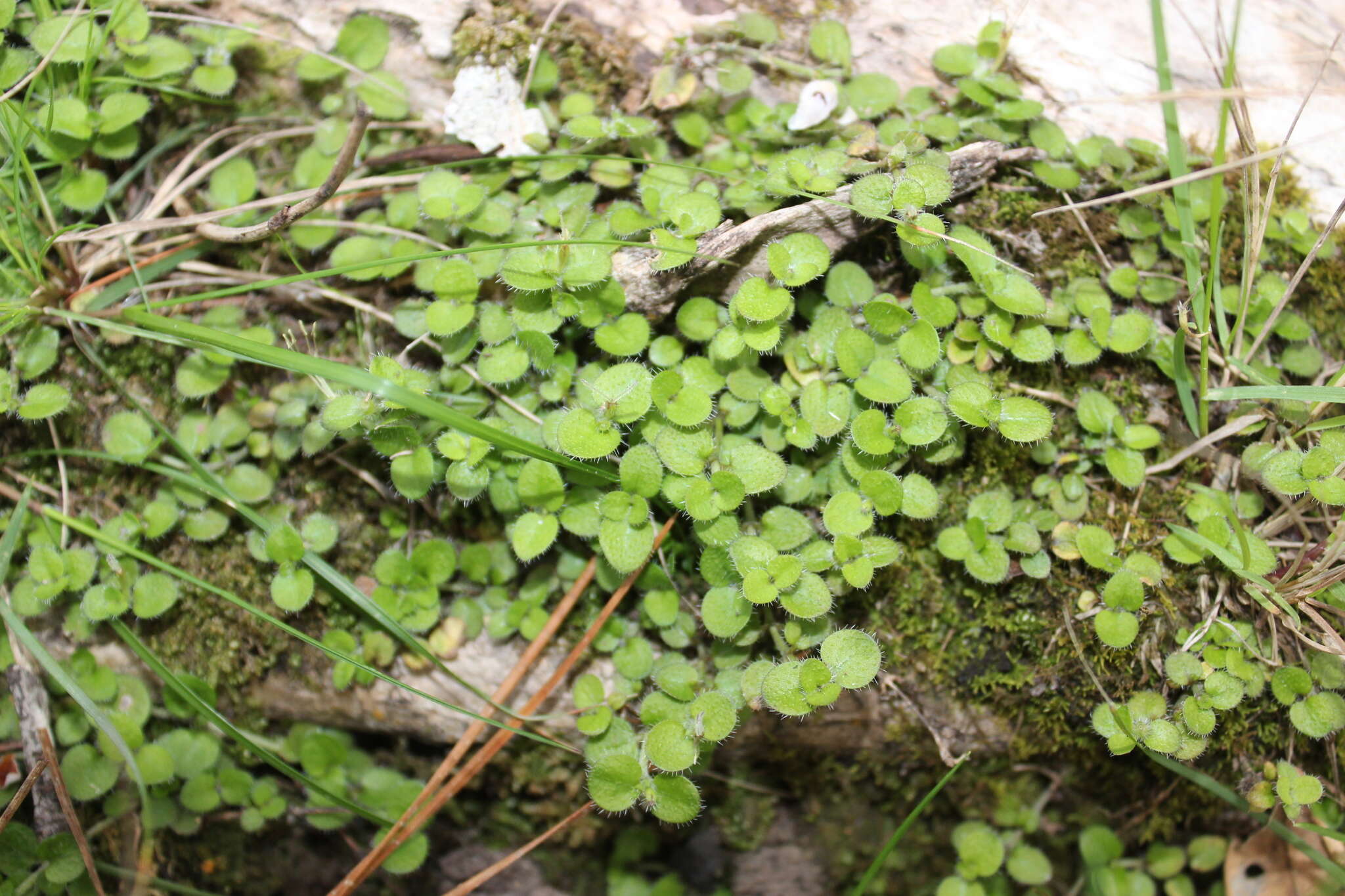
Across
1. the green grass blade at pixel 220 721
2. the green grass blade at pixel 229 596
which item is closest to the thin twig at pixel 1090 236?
the green grass blade at pixel 229 596

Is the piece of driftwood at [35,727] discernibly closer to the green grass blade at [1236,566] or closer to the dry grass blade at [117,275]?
the dry grass blade at [117,275]

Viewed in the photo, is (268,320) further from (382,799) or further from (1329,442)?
(1329,442)

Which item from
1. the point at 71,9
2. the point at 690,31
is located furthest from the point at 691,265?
the point at 71,9

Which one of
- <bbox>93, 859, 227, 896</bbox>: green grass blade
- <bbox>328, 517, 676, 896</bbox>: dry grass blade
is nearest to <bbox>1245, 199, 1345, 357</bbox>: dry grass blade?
<bbox>328, 517, 676, 896</bbox>: dry grass blade

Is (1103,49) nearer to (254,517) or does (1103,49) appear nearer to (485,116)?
(485,116)

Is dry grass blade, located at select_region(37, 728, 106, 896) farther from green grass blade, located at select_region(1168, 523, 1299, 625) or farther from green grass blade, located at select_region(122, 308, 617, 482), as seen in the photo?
green grass blade, located at select_region(1168, 523, 1299, 625)
